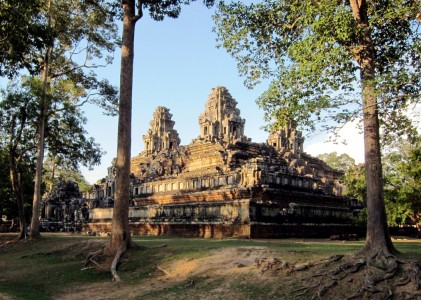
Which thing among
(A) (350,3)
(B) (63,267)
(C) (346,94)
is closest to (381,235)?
(C) (346,94)

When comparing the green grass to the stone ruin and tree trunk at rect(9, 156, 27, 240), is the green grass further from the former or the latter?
the stone ruin

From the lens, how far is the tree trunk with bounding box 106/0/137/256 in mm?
13859

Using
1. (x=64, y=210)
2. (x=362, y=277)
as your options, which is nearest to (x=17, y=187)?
(x=64, y=210)

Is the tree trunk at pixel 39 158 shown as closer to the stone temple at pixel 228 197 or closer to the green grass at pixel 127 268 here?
the green grass at pixel 127 268

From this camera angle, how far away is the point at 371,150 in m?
9.76

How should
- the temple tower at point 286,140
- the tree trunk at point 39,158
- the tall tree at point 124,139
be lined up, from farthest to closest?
the temple tower at point 286,140
the tree trunk at point 39,158
the tall tree at point 124,139

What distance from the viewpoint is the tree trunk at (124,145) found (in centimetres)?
1386

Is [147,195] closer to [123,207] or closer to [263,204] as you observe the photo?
[263,204]

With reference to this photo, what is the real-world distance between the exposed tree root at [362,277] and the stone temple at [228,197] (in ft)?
15.9

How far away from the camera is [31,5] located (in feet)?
39.2

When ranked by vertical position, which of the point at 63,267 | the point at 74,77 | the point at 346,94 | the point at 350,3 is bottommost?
the point at 63,267

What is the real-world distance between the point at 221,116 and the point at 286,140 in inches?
399

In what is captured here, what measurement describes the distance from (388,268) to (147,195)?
90.7 ft

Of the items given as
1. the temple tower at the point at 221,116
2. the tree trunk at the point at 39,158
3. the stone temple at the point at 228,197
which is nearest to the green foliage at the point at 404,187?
the stone temple at the point at 228,197
